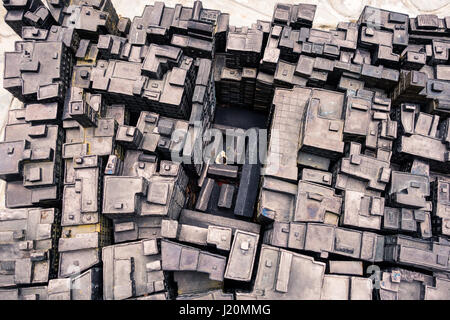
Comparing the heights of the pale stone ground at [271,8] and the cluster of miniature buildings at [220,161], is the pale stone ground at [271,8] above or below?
above

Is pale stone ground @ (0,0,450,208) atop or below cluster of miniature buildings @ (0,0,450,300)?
atop

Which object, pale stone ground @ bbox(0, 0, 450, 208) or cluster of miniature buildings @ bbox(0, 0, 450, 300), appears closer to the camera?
cluster of miniature buildings @ bbox(0, 0, 450, 300)

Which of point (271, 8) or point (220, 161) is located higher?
point (271, 8)

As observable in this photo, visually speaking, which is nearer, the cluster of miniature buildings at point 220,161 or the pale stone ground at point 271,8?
the cluster of miniature buildings at point 220,161

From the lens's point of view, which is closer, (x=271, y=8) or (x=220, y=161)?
(x=220, y=161)

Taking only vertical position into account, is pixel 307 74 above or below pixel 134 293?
above
